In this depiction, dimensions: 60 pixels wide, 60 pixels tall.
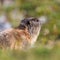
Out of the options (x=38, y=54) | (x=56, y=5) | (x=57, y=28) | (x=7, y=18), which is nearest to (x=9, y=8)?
(x=7, y=18)

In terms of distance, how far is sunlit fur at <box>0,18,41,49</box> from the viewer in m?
8.09

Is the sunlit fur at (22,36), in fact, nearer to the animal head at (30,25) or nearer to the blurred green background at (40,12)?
the animal head at (30,25)

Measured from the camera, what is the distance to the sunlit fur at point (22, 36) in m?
8.09

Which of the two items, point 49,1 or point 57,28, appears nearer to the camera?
point 57,28

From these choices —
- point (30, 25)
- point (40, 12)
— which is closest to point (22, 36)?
point (30, 25)

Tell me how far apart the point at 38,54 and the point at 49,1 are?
840cm

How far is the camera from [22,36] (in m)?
8.58

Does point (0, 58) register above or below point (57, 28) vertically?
above

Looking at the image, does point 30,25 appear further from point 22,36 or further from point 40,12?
point 40,12

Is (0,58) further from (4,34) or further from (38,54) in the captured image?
(4,34)

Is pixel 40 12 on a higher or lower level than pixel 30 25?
lower

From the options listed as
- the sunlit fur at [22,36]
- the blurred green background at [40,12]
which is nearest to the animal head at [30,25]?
the sunlit fur at [22,36]

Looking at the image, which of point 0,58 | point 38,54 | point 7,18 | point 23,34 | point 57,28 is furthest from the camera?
point 7,18

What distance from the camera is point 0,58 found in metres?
6.60
